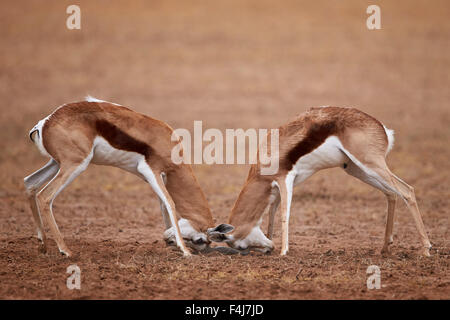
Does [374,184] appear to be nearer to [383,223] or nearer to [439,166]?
[383,223]

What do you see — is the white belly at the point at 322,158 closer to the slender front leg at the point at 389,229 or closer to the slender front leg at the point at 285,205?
the slender front leg at the point at 285,205

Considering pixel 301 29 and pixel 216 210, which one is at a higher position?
pixel 301 29

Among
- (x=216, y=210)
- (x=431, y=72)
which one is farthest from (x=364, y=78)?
(x=216, y=210)

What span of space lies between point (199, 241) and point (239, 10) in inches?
1214

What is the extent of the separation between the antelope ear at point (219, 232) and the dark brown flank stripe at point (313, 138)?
1.37 m

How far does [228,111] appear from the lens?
25188 mm

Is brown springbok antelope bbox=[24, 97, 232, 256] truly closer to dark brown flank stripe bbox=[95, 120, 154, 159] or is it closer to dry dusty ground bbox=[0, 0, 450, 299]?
dark brown flank stripe bbox=[95, 120, 154, 159]

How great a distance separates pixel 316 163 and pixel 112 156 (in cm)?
283

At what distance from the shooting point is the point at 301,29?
3556cm

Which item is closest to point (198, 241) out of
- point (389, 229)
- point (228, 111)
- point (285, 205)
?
point (285, 205)

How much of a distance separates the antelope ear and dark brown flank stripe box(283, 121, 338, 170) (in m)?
1.37

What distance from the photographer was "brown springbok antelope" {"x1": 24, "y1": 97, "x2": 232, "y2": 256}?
27.7 ft

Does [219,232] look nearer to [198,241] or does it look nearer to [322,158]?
[198,241]

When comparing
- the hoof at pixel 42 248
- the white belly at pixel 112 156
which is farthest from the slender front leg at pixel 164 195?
the hoof at pixel 42 248
